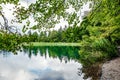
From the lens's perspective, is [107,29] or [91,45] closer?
[107,29]

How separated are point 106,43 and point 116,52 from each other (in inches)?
66.7

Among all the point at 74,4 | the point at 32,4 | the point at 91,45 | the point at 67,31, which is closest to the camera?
the point at 32,4

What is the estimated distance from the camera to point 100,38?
4231 centimetres

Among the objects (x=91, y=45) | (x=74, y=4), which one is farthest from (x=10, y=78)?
(x=74, y=4)

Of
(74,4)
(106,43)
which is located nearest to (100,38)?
(106,43)

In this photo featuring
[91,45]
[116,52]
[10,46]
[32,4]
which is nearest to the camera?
[10,46]

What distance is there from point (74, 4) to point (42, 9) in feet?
4.80

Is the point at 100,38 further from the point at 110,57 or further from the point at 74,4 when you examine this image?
the point at 74,4

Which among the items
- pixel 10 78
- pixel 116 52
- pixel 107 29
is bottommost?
pixel 10 78

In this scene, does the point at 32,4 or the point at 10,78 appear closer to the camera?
the point at 32,4

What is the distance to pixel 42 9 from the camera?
6402mm

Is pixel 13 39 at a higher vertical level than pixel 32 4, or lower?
lower

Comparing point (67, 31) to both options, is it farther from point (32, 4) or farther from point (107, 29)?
point (107, 29)

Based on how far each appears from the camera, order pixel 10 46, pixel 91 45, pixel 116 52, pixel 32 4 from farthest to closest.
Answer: pixel 91 45
pixel 116 52
pixel 32 4
pixel 10 46
